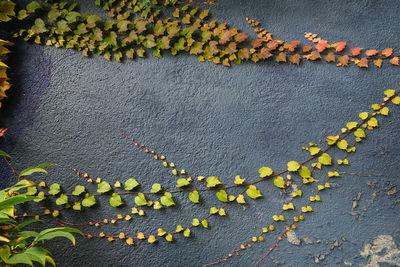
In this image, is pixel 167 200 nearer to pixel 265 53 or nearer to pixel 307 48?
pixel 265 53

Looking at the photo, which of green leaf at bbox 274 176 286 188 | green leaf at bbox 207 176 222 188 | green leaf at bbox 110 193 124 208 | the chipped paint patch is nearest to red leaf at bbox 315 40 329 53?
green leaf at bbox 274 176 286 188

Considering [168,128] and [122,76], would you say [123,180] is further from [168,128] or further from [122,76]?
[122,76]

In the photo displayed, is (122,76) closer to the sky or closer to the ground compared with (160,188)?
closer to the sky

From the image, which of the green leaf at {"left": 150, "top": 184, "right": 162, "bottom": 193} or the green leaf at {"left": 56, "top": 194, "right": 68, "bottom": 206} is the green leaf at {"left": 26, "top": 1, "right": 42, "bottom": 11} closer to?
the green leaf at {"left": 56, "top": 194, "right": 68, "bottom": 206}

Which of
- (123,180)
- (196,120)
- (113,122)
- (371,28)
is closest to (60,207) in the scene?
(123,180)

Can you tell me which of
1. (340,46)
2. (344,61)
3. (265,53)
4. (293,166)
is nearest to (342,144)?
(293,166)

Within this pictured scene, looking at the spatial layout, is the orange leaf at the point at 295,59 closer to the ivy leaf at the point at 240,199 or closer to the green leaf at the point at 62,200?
the ivy leaf at the point at 240,199
